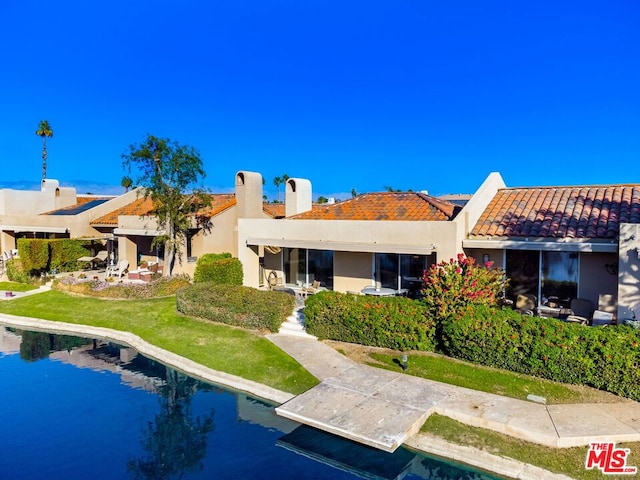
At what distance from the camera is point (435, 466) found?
44.4ft

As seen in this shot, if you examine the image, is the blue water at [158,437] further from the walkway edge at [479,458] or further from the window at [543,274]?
the window at [543,274]

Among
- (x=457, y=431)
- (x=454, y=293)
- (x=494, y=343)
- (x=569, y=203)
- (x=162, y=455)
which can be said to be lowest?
(x=162, y=455)

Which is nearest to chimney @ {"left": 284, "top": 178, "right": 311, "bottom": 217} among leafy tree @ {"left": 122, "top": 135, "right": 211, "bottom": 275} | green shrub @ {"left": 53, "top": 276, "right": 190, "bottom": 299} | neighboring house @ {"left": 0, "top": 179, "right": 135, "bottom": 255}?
leafy tree @ {"left": 122, "top": 135, "right": 211, "bottom": 275}

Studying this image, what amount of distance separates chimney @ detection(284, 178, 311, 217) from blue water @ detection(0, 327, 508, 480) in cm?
1753

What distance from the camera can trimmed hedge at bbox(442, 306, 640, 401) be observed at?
15859 mm

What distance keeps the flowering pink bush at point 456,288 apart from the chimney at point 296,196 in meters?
16.7

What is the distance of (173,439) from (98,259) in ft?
111

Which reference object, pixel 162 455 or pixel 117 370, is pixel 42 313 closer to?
pixel 117 370

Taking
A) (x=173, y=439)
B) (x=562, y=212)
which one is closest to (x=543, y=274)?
(x=562, y=212)

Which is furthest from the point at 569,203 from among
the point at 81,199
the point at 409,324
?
the point at 81,199

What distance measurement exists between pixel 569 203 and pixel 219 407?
2173 cm

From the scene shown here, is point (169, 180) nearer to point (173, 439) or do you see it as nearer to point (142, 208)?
point (142, 208)

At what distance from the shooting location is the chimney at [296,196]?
1426 inches

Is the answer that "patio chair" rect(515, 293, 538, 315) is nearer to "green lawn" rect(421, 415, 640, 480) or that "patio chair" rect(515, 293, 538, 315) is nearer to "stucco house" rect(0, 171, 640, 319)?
"stucco house" rect(0, 171, 640, 319)
